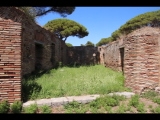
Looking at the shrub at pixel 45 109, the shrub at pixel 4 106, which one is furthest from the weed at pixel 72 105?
the shrub at pixel 4 106

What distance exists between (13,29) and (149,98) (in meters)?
4.16

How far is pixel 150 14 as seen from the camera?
23766mm

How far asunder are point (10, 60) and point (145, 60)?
3843mm

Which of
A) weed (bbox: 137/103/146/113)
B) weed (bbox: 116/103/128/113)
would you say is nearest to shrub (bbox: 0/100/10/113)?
weed (bbox: 116/103/128/113)

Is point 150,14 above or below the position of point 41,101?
above

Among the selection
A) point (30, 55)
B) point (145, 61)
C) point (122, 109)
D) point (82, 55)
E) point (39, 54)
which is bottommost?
point (122, 109)

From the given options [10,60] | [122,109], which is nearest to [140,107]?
[122,109]

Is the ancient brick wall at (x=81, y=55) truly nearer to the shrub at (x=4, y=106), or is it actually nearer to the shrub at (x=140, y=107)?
the shrub at (x=140, y=107)

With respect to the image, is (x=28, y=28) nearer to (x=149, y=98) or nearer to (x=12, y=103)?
(x=12, y=103)

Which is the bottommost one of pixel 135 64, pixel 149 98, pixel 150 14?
pixel 149 98

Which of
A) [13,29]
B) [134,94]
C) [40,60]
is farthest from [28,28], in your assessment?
[134,94]

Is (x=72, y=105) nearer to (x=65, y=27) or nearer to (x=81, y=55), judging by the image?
(x=81, y=55)

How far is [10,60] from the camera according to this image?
182 inches

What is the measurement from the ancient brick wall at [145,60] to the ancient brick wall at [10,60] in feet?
11.3
